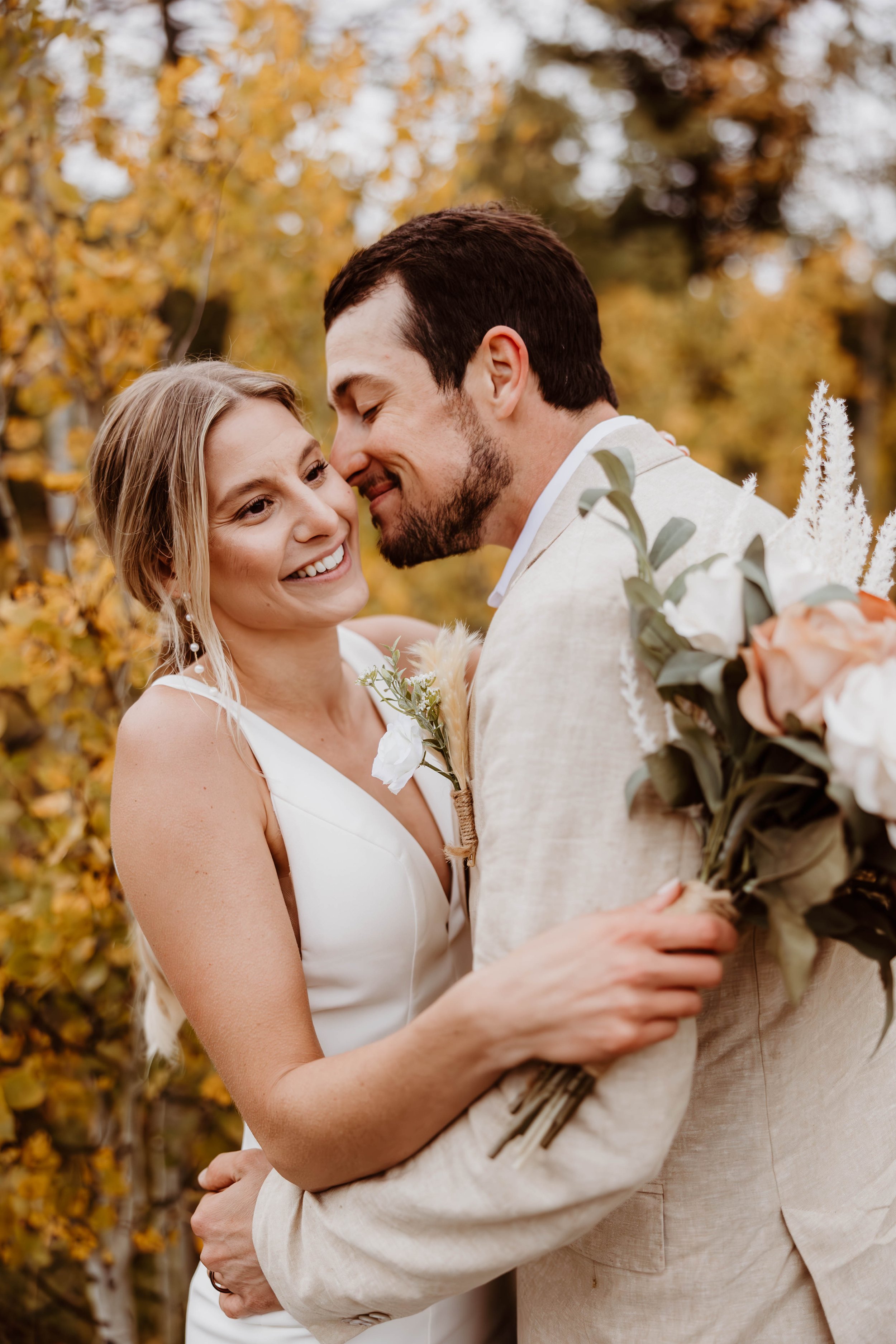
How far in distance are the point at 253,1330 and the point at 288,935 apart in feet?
2.88

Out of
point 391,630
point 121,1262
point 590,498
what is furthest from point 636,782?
point 121,1262

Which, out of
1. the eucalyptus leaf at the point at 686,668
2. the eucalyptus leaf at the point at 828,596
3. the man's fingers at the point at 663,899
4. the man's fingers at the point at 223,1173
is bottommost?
the man's fingers at the point at 223,1173

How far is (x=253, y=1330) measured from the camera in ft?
6.46

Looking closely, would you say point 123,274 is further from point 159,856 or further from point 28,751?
point 159,856

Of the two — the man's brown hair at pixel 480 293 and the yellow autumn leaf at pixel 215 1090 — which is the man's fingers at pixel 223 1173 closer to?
the yellow autumn leaf at pixel 215 1090

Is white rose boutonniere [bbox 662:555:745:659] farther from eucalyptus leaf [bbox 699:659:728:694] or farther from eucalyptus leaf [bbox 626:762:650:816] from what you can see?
eucalyptus leaf [bbox 626:762:650:816]

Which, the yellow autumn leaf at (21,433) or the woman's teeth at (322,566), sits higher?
the woman's teeth at (322,566)

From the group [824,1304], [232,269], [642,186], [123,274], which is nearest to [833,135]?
[642,186]

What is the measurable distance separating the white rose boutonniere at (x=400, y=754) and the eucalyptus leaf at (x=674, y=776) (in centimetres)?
53

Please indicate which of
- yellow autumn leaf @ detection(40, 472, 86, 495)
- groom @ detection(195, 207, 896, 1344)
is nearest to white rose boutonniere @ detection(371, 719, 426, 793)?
groom @ detection(195, 207, 896, 1344)

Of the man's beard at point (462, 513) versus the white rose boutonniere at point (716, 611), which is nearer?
the white rose boutonniere at point (716, 611)

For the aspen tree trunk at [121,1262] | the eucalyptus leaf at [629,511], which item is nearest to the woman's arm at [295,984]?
the eucalyptus leaf at [629,511]

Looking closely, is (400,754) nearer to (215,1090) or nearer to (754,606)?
(754,606)

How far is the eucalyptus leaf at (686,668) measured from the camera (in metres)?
1.16
